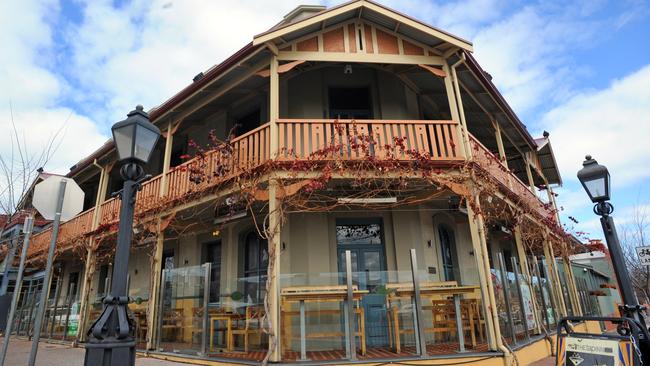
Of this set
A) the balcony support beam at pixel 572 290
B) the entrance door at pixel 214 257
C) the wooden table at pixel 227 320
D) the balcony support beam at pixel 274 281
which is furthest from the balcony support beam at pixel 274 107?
the balcony support beam at pixel 572 290

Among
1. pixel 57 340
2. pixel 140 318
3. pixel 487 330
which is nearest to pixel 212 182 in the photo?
pixel 140 318

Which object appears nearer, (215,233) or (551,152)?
(215,233)

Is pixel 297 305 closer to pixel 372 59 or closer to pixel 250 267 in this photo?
pixel 250 267

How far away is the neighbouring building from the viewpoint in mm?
7215

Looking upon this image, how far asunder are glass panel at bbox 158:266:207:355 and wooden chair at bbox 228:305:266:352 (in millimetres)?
794

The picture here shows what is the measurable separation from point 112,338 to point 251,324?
14.4ft

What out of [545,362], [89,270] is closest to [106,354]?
[545,362]

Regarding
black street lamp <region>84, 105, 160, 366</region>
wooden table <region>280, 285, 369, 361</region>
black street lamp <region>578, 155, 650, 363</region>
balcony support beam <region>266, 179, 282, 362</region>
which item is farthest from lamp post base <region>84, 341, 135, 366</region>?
black street lamp <region>578, 155, 650, 363</region>

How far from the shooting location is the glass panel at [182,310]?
820 cm

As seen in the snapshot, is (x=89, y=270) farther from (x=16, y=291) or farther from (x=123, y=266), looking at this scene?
(x=123, y=266)

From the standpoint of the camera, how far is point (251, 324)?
7547mm

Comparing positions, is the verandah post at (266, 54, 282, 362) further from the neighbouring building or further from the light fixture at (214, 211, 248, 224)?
the light fixture at (214, 211, 248, 224)

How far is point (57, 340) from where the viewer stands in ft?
44.1

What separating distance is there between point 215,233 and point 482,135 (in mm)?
9410
